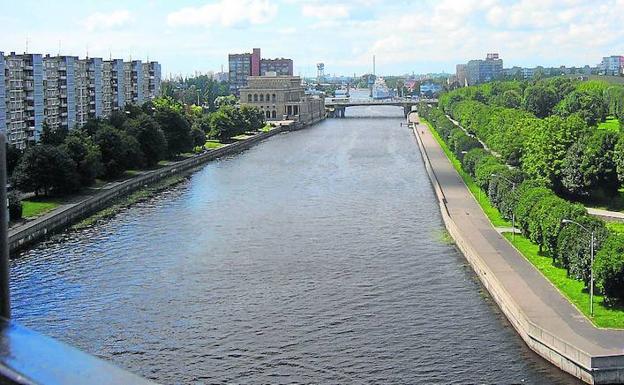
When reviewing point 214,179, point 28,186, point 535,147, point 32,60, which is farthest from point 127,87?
point 535,147

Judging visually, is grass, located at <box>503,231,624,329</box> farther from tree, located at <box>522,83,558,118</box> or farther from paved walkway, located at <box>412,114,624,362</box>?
tree, located at <box>522,83,558,118</box>

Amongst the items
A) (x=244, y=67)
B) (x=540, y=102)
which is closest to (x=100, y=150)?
(x=540, y=102)

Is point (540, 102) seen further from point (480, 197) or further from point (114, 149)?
point (480, 197)

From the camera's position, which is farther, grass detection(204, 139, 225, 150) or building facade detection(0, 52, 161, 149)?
grass detection(204, 139, 225, 150)

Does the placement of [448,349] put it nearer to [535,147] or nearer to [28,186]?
[535,147]

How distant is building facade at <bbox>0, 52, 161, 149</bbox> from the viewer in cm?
5481

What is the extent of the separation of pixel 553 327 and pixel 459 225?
13.7 meters

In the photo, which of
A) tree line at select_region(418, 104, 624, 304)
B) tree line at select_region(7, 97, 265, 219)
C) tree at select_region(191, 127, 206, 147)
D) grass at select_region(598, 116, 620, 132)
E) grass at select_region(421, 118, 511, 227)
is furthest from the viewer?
grass at select_region(598, 116, 620, 132)

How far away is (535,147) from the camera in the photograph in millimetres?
40156

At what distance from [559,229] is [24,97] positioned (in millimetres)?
42022

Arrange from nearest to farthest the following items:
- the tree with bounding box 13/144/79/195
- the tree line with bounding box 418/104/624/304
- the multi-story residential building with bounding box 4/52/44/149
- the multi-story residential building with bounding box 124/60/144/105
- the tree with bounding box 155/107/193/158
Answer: the tree line with bounding box 418/104/624/304
the tree with bounding box 13/144/79/195
the multi-story residential building with bounding box 4/52/44/149
the tree with bounding box 155/107/193/158
the multi-story residential building with bounding box 124/60/144/105

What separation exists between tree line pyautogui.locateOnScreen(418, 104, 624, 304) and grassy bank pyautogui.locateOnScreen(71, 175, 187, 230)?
55.1 ft

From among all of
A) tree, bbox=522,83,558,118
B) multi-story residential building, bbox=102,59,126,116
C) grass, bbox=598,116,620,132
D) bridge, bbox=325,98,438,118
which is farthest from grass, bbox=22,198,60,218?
bridge, bbox=325,98,438,118

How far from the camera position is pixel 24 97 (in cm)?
5706
